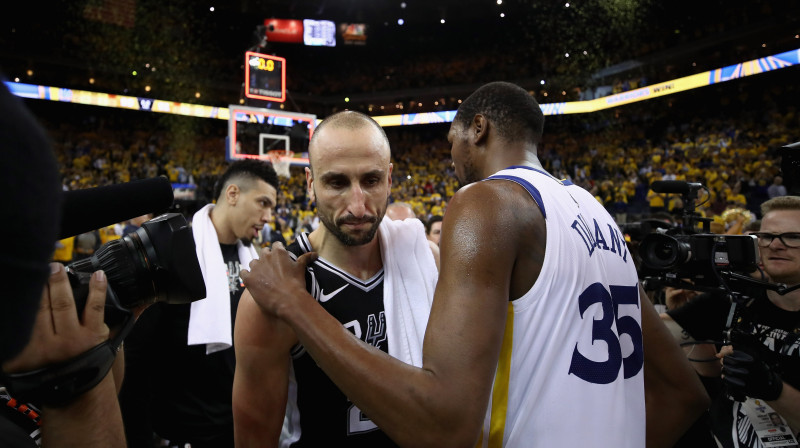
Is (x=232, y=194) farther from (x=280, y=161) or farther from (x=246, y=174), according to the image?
(x=280, y=161)

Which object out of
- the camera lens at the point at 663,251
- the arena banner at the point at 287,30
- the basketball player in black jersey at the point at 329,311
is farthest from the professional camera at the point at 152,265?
the arena banner at the point at 287,30

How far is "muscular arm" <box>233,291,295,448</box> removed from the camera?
1597 mm

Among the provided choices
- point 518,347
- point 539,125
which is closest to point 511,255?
point 518,347

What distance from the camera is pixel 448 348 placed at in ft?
3.91

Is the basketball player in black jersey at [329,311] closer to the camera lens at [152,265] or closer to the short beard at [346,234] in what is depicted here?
the short beard at [346,234]

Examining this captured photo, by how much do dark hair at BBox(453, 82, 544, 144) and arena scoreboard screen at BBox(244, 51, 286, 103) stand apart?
10358mm

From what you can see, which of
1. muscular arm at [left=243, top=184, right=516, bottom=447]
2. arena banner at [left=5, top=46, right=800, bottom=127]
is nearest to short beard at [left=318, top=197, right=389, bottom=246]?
muscular arm at [left=243, top=184, right=516, bottom=447]

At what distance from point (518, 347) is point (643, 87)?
21.0 m

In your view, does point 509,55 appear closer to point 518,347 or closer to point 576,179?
point 576,179

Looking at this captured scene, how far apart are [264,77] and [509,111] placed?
10.8 meters

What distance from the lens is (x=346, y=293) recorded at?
1.84m

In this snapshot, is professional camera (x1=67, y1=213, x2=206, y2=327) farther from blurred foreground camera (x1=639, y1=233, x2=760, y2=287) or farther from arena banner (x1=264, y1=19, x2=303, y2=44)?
arena banner (x1=264, y1=19, x2=303, y2=44)

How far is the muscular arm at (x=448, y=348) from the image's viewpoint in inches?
45.6

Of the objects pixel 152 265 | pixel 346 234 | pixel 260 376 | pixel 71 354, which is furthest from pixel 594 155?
pixel 71 354
